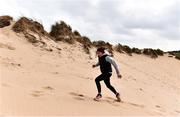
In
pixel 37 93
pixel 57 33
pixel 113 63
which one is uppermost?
pixel 57 33

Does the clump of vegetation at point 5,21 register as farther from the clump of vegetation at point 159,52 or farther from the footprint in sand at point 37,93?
the clump of vegetation at point 159,52

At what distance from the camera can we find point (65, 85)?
38.8 ft

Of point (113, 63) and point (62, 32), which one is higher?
point (62, 32)

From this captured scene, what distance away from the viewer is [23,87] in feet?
33.3

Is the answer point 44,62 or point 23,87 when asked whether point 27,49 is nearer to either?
point 44,62

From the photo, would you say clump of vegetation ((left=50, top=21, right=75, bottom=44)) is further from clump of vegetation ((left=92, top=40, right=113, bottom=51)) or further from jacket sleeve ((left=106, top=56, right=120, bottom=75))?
jacket sleeve ((left=106, top=56, right=120, bottom=75))

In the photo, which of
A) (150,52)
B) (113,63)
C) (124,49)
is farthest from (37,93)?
(150,52)

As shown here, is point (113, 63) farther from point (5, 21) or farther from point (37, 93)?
point (5, 21)

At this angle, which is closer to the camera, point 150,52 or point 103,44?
point 103,44

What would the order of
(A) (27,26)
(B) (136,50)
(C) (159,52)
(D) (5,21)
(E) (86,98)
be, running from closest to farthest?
(E) (86,98)
(A) (27,26)
(D) (5,21)
(B) (136,50)
(C) (159,52)

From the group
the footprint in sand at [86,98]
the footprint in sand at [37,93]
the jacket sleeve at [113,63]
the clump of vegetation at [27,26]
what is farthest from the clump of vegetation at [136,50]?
the footprint in sand at [37,93]

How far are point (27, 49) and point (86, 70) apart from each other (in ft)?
7.45

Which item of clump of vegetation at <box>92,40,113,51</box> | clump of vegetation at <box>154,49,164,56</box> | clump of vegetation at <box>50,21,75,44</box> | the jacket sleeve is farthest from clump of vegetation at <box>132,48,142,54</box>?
the jacket sleeve

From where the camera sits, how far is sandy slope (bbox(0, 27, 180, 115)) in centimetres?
898
